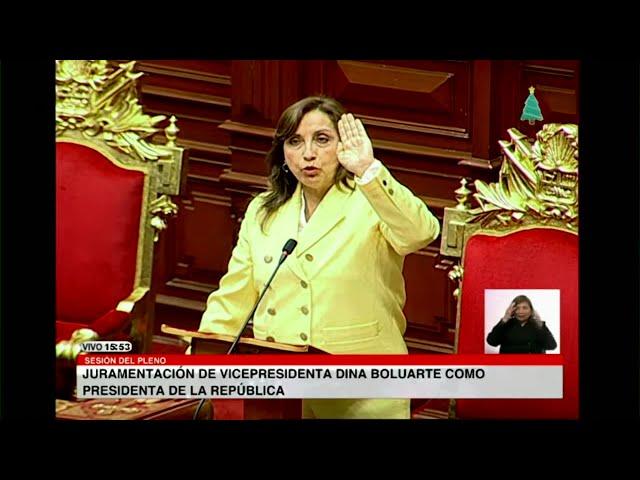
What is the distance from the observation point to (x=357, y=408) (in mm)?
6543

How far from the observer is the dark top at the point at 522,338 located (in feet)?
21.4

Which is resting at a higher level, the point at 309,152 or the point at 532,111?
the point at 532,111

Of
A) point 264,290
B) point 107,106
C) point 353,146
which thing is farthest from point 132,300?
point 353,146

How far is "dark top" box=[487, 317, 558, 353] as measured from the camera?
6.53 m

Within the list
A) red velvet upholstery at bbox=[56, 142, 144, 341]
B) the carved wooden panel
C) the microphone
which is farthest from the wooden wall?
the microphone

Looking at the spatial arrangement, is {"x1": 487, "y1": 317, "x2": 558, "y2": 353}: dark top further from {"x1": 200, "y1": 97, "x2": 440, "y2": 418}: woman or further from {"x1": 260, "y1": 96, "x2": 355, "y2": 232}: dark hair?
{"x1": 260, "y1": 96, "x2": 355, "y2": 232}: dark hair

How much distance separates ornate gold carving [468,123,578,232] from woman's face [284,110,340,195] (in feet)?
1.41

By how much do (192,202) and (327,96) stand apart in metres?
0.51

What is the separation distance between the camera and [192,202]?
6.73m

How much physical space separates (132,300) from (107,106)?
0.54 metres

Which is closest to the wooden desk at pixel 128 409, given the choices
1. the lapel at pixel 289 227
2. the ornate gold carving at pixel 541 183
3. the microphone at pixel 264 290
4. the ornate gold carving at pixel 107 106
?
the microphone at pixel 264 290

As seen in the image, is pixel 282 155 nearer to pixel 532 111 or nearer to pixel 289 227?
pixel 289 227

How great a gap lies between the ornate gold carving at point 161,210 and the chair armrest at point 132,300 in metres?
0.17

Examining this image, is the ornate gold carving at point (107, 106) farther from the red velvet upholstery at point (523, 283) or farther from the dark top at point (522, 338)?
the dark top at point (522, 338)
